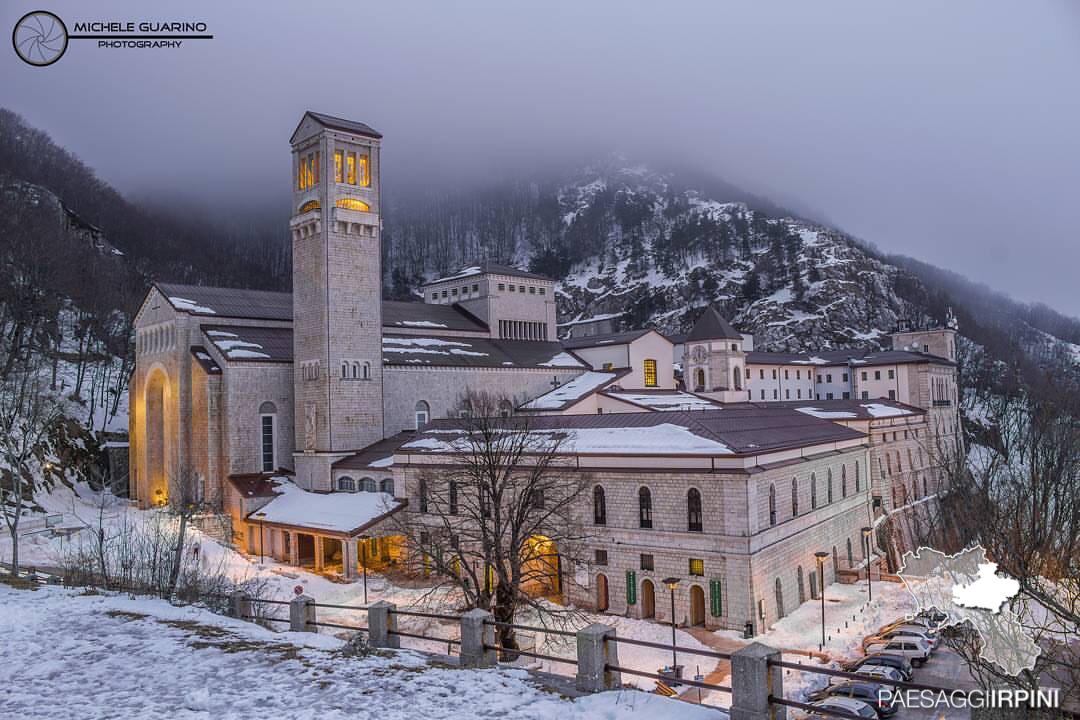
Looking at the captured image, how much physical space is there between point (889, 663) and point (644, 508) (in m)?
11.1

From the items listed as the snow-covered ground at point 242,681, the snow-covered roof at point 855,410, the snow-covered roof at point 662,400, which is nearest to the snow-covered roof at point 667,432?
the snow-covered roof at point 662,400

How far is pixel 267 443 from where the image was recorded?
50250 millimetres

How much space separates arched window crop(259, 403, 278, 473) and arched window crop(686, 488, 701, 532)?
96.9 ft

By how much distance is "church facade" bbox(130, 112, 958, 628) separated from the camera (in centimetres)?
3250

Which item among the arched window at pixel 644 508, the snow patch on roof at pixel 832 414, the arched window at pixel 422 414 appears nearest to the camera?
the arched window at pixel 644 508

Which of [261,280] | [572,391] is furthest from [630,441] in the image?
[261,280]

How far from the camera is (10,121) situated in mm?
125312

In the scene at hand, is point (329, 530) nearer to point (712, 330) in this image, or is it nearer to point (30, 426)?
point (30, 426)

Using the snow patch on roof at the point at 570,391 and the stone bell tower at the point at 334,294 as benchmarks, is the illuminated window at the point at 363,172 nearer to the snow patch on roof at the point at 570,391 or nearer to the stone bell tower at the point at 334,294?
the stone bell tower at the point at 334,294

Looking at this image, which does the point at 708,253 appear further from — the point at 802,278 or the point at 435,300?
the point at 435,300

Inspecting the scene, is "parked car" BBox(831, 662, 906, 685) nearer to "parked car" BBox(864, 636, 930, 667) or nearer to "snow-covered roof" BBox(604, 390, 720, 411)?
"parked car" BBox(864, 636, 930, 667)

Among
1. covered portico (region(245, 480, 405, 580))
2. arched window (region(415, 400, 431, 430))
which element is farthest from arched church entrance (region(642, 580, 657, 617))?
arched window (region(415, 400, 431, 430))

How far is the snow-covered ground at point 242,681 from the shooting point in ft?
38.5

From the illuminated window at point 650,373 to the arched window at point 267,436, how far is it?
2920cm
